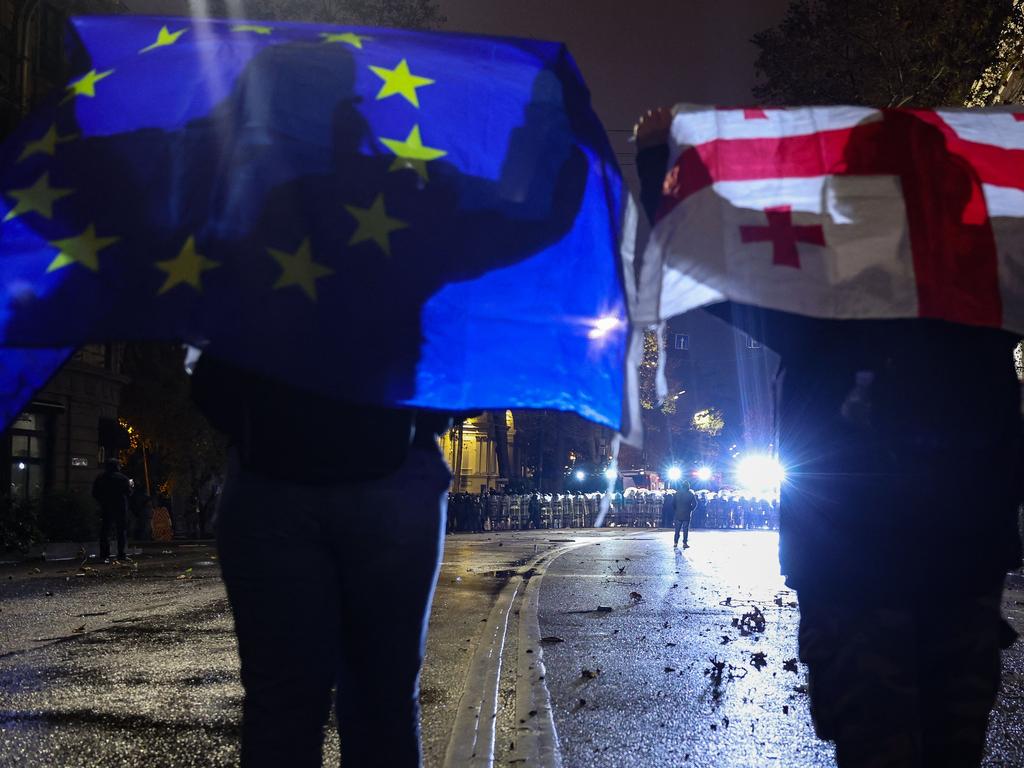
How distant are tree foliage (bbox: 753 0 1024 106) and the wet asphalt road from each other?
10.00 metres

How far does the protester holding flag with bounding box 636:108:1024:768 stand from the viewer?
2799 millimetres

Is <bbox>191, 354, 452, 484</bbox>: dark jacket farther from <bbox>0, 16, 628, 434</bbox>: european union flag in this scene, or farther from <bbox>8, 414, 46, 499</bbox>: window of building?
<bbox>8, 414, 46, 499</bbox>: window of building

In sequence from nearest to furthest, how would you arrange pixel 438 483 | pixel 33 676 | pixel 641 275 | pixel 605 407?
pixel 438 483, pixel 605 407, pixel 641 275, pixel 33 676

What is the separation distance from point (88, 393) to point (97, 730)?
30.2 meters

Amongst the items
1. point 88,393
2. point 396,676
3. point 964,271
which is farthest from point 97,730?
point 88,393

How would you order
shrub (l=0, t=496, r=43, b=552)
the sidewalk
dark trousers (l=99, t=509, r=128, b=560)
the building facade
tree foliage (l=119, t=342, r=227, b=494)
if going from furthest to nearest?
the building facade < tree foliage (l=119, t=342, r=227, b=494) < shrub (l=0, t=496, r=43, b=552) < the sidewalk < dark trousers (l=99, t=509, r=128, b=560)

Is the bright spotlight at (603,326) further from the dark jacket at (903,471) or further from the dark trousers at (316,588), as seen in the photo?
Result: the dark trousers at (316,588)

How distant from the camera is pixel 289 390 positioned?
2.63 m

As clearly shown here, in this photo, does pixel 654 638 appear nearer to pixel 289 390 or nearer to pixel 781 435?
pixel 781 435

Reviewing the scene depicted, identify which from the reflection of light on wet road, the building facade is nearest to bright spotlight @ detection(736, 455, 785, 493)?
the building facade

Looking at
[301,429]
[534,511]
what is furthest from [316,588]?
[534,511]

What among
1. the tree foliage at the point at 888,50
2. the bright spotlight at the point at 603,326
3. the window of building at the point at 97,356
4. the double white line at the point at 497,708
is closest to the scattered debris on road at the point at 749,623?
the double white line at the point at 497,708

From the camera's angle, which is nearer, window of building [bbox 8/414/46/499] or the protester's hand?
the protester's hand

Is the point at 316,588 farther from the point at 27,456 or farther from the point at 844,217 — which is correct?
the point at 27,456
